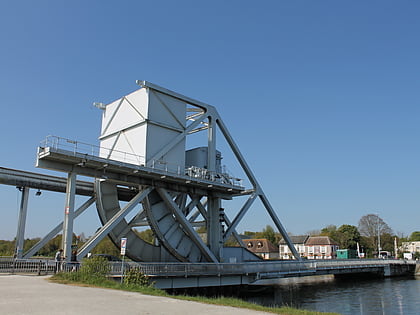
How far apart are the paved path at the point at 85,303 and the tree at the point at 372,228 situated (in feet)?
252

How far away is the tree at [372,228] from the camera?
264 ft

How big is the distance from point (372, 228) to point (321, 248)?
43.1 ft

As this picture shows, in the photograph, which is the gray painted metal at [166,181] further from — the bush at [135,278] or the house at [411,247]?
the house at [411,247]

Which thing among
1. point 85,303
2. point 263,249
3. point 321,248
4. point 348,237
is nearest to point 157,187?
point 85,303

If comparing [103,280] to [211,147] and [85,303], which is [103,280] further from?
[211,147]

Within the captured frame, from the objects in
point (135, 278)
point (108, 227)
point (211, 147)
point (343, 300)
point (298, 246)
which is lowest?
point (343, 300)

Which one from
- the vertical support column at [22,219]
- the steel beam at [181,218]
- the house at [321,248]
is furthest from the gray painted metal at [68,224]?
the house at [321,248]

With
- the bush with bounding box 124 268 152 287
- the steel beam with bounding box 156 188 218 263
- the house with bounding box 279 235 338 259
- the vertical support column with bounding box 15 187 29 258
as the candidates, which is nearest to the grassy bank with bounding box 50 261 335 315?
the bush with bounding box 124 268 152 287

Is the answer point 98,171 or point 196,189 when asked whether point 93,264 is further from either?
point 196,189

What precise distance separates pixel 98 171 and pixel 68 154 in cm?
297

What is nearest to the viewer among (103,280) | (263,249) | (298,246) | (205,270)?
(103,280)

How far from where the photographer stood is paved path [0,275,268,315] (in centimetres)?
1050

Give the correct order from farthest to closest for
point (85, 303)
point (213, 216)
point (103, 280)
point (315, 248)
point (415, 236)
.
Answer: point (415, 236) → point (315, 248) → point (213, 216) → point (103, 280) → point (85, 303)

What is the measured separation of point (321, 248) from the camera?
77.8 meters
